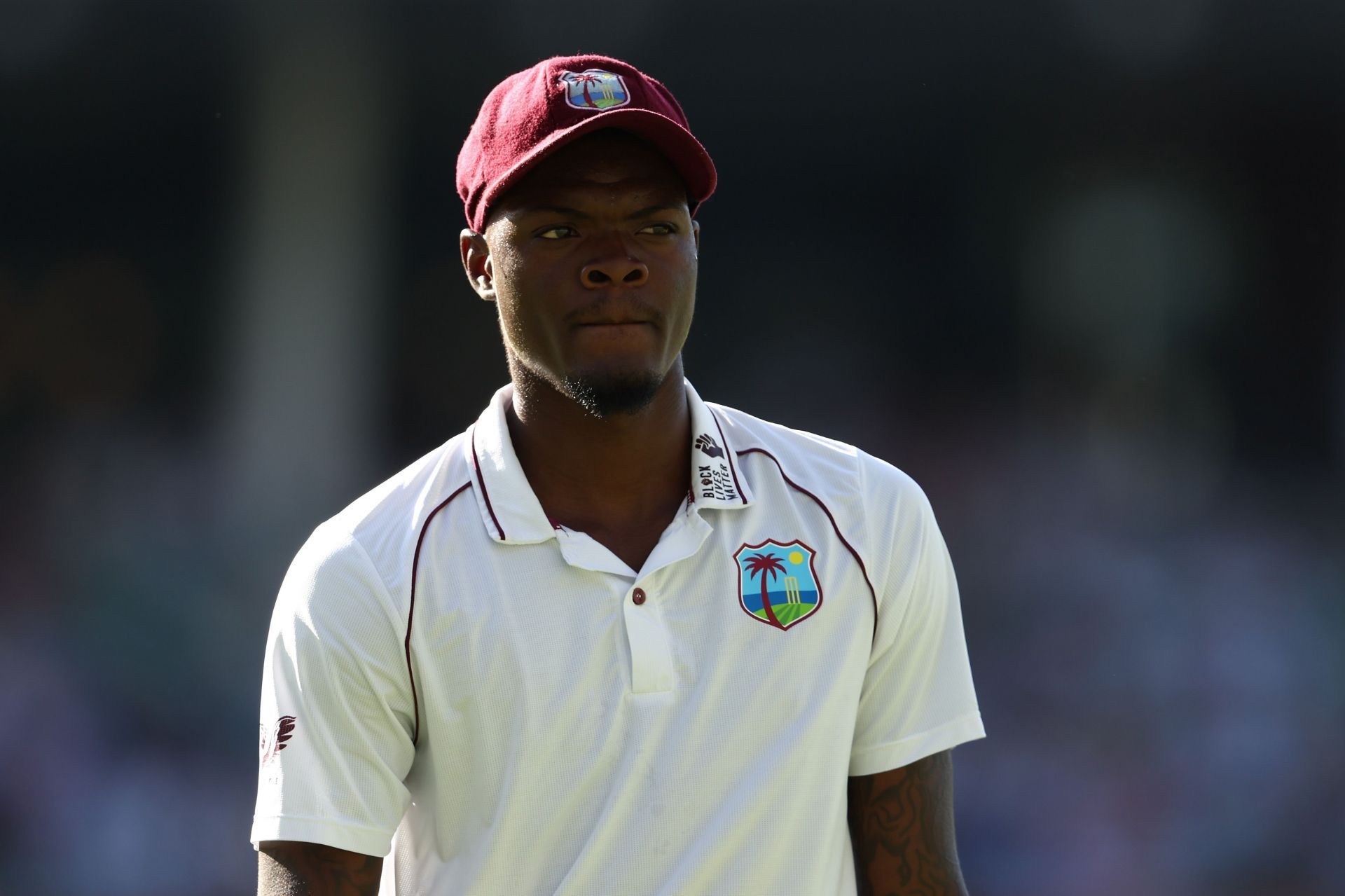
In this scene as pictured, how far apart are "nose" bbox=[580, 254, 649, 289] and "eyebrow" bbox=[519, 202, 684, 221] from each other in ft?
0.20

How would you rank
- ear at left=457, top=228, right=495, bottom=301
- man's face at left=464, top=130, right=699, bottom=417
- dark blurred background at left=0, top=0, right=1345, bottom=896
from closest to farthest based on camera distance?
man's face at left=464, top=130, right=699, bottom=417
ear at left=457, top=228, right=495, bottom=301
dark blurred background at left=0, top=0, right=1345, bottom=896

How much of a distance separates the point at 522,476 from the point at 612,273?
24 centimetres

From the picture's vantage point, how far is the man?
1.49 meters

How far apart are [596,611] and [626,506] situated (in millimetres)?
158

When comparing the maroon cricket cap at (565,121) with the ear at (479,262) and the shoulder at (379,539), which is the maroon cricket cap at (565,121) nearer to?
the ear at (479,262)

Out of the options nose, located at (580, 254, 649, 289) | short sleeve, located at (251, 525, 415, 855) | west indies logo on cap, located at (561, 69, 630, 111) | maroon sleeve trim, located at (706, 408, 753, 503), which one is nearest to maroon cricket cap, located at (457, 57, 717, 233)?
west indies logo on cap, located at (561, 69, 630, 111)

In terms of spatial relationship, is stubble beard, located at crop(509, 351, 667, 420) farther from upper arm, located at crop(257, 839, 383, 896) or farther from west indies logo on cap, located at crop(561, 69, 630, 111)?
upper arm, located at crop(257, 839, 383, 896)

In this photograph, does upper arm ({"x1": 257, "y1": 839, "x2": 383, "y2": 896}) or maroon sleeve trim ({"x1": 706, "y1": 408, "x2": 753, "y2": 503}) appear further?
maroon sleeve trim ({"x1": 706, "y1": 408, "x2": 753, "y2": 503})

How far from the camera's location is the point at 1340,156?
3762 mm

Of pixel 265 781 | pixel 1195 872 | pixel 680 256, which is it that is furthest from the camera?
pixel 1195 872

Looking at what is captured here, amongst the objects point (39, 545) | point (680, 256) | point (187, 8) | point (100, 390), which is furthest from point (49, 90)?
point (680, 256)

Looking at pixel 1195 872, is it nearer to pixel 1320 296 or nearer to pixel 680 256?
pixel 1320 296

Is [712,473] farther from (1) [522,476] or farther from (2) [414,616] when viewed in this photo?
(2) [414,616]

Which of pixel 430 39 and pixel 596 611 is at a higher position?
pixel 430 39
